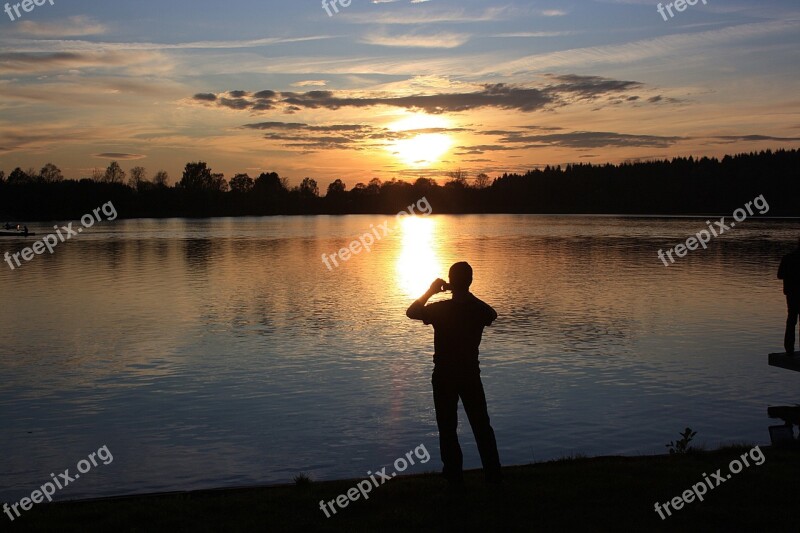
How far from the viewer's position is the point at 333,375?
734 inches

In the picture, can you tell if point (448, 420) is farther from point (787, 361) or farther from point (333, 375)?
point (333, 375)

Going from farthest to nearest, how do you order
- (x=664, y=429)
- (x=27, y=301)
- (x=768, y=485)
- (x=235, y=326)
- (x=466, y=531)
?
(x=27, y=301)
(x=235, y=326)
(x=664, y=429)
(x=768, y=485)
(x=466, y=531)

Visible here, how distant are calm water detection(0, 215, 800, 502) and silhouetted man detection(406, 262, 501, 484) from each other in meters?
3.00

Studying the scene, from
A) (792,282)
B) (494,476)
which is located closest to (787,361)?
(792,282)

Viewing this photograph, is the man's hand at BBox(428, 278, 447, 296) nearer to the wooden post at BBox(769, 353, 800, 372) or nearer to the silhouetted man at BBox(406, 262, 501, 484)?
the silhouetted man at BBox(406, 262, 501, 484)

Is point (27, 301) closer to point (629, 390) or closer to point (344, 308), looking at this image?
point (344, 308)

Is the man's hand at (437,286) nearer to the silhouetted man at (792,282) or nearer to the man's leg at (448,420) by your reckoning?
the man's leg at (448,420)

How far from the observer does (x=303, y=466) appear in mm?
11992

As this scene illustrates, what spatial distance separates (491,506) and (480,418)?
38.6 inches

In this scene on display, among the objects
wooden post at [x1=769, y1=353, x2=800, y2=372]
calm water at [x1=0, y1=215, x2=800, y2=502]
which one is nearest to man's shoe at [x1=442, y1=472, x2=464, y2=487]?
calm water at [x1=0, y1=215, x2=800, y2=502]

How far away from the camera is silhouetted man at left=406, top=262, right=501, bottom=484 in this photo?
8.54 metres

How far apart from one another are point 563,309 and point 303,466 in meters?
19.7

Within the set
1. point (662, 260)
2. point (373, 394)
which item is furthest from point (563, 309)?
point (662, 260)

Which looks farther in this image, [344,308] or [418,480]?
[344,308]
